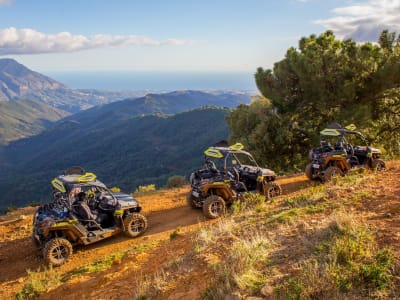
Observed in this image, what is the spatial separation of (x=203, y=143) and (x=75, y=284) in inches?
4272

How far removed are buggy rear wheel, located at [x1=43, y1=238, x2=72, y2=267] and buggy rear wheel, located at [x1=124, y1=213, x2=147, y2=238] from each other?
174cm

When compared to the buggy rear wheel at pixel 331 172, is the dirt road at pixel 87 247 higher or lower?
lower

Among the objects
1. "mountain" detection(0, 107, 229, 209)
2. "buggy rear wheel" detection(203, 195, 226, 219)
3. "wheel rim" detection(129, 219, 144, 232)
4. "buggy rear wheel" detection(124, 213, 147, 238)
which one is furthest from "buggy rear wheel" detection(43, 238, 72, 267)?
"mountain" detection(0, 107, 229, 209)

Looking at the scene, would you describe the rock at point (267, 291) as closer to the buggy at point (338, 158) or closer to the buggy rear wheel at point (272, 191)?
the buggy rear wheel at point (272, 191)

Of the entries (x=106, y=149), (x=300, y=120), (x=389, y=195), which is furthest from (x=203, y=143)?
(x=389, y=195)

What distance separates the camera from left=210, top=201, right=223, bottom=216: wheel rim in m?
10.9

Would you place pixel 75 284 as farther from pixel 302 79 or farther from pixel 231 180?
pixel 302 79

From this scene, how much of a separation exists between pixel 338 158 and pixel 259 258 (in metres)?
9.05

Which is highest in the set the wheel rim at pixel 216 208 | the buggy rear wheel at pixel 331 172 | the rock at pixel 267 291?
the rock at pixel 267 291

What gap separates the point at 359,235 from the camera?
531 centimetres

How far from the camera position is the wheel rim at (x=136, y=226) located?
1023 cm

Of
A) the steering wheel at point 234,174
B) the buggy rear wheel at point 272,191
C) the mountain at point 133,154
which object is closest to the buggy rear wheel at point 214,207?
the steering wheel at point 234,174

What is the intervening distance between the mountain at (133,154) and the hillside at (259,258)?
73.5 m

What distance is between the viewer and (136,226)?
33.8 ft
